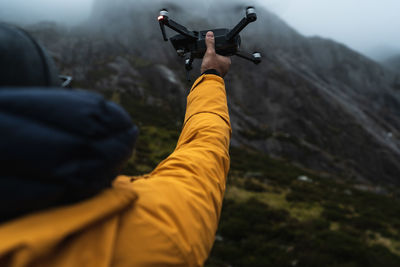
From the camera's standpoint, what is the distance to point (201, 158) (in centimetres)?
124

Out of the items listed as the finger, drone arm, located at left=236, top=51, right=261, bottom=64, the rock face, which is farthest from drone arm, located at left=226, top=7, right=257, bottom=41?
the rock face

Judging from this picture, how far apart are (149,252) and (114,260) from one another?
11 cm

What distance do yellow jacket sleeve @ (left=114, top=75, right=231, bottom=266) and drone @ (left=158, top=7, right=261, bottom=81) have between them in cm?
81

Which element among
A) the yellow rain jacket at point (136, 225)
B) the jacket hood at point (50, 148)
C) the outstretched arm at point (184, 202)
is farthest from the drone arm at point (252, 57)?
the jacket hood at point (50, 148)

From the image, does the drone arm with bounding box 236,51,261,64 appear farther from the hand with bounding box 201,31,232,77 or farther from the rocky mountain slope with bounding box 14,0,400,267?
the rocky mountain slope with bounding box 14,0,400,267

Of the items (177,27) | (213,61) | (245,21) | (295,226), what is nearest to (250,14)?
(245,21)

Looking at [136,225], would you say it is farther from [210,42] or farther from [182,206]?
[210,42]

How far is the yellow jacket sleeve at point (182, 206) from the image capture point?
2.73 ft

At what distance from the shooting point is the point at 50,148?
634 millimetres

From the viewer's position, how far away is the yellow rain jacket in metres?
0.65

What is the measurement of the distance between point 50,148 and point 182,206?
1.73 feet

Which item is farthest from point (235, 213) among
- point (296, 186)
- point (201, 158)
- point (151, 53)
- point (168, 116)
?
point (151, 53)

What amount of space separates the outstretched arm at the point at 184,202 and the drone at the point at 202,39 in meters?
0.72

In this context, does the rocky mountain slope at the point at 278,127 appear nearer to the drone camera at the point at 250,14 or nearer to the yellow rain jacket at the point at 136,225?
the yellow rain jacket at the point at 136,225
